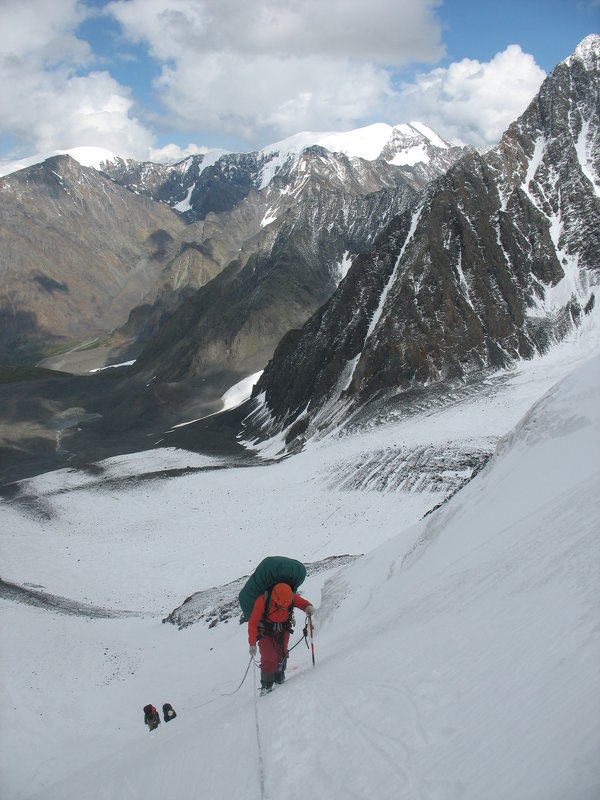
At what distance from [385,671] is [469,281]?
55.4m

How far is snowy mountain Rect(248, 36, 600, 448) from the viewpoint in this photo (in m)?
51.2

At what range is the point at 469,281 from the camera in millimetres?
56562

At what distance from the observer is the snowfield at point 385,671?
13.0ft

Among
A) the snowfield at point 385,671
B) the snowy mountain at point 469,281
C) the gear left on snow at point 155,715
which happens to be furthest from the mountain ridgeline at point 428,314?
the gear left on snow at point 155,715

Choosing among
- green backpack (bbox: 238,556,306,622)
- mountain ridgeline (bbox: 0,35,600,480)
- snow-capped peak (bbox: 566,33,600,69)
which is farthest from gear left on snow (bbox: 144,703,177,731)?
snow-capped peak (bbox: 566,33,600,69)

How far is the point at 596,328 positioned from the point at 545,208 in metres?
19.6

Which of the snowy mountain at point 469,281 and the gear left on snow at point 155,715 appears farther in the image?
the snowy mountain at point 469,281

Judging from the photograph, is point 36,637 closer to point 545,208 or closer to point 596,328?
point 596,328

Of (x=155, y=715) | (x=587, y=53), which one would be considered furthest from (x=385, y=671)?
(x=587, y=53)

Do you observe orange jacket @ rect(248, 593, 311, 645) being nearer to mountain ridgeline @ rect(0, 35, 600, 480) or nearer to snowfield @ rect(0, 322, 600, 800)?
snowfield @ rect(0, 322, 600, 800)

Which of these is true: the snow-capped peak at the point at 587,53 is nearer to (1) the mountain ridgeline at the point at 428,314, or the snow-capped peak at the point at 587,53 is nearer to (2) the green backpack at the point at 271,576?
(1) the mountain ridgeline at the point at 428,314

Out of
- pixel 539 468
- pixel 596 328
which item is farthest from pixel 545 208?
pixel 539 468

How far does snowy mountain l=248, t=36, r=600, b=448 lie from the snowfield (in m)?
28.2

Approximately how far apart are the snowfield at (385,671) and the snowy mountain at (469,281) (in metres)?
28.2
